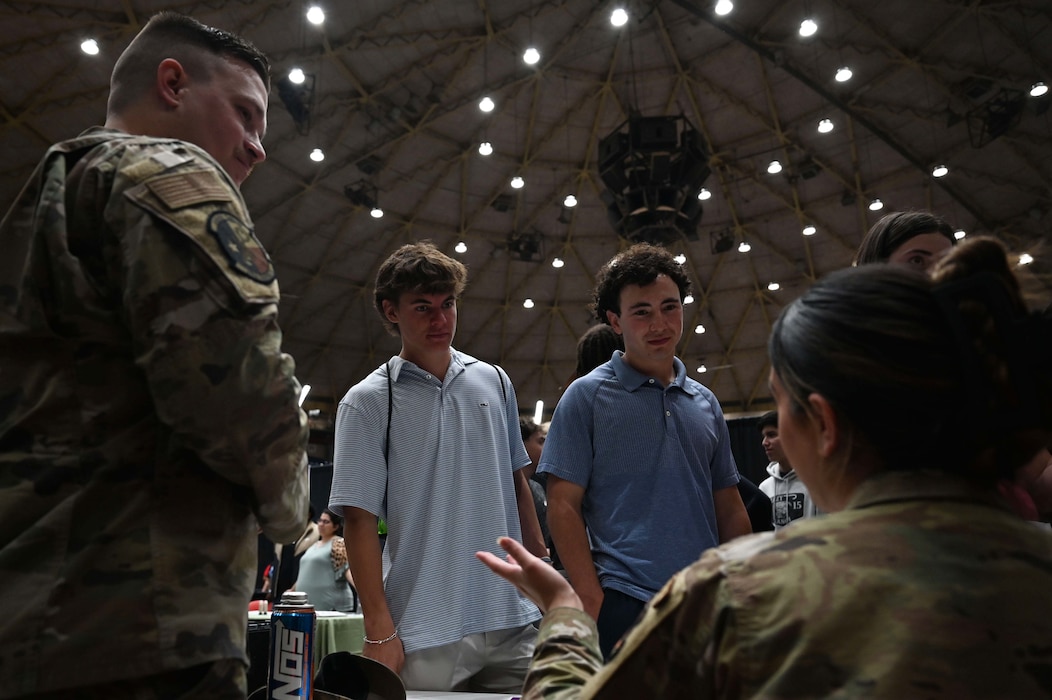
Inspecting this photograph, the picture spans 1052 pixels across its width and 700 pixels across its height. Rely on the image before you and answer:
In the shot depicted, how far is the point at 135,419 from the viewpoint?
1201 mm

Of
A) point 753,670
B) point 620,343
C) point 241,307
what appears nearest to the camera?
point 753,670

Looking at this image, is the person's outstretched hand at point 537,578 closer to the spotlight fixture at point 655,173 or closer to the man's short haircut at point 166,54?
the man's short haircut at point 166,54

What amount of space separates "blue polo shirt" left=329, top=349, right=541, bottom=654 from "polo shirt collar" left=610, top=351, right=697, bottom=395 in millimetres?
456

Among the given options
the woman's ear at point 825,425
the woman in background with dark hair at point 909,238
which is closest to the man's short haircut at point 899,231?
the woman in background with dark hair at point 909,238

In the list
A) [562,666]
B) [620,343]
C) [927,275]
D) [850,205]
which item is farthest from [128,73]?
[850,205]

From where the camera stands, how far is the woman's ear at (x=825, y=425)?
100 centimetres

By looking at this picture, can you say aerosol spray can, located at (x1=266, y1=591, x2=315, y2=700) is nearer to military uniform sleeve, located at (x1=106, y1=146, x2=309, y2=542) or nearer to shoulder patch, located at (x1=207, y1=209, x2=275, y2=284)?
military uniform sleeve, located at (x1=106, y1=146, x2=309, y2=542)

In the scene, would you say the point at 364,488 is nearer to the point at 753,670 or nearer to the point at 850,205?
the point at 753,670

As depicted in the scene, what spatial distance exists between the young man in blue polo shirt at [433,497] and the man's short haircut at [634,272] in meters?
0.52

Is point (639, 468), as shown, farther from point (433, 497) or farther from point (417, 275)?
point (417, 275)

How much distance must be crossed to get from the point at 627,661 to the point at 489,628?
1.35 metres

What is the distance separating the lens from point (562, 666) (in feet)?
3.46

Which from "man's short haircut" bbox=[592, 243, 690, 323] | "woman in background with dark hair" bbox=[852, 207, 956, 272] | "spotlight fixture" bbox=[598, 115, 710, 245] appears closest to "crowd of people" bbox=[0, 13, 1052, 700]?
"woman in background with dark hair" bbox=[852, 207, 956, 272]

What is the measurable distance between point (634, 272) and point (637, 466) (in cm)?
72
